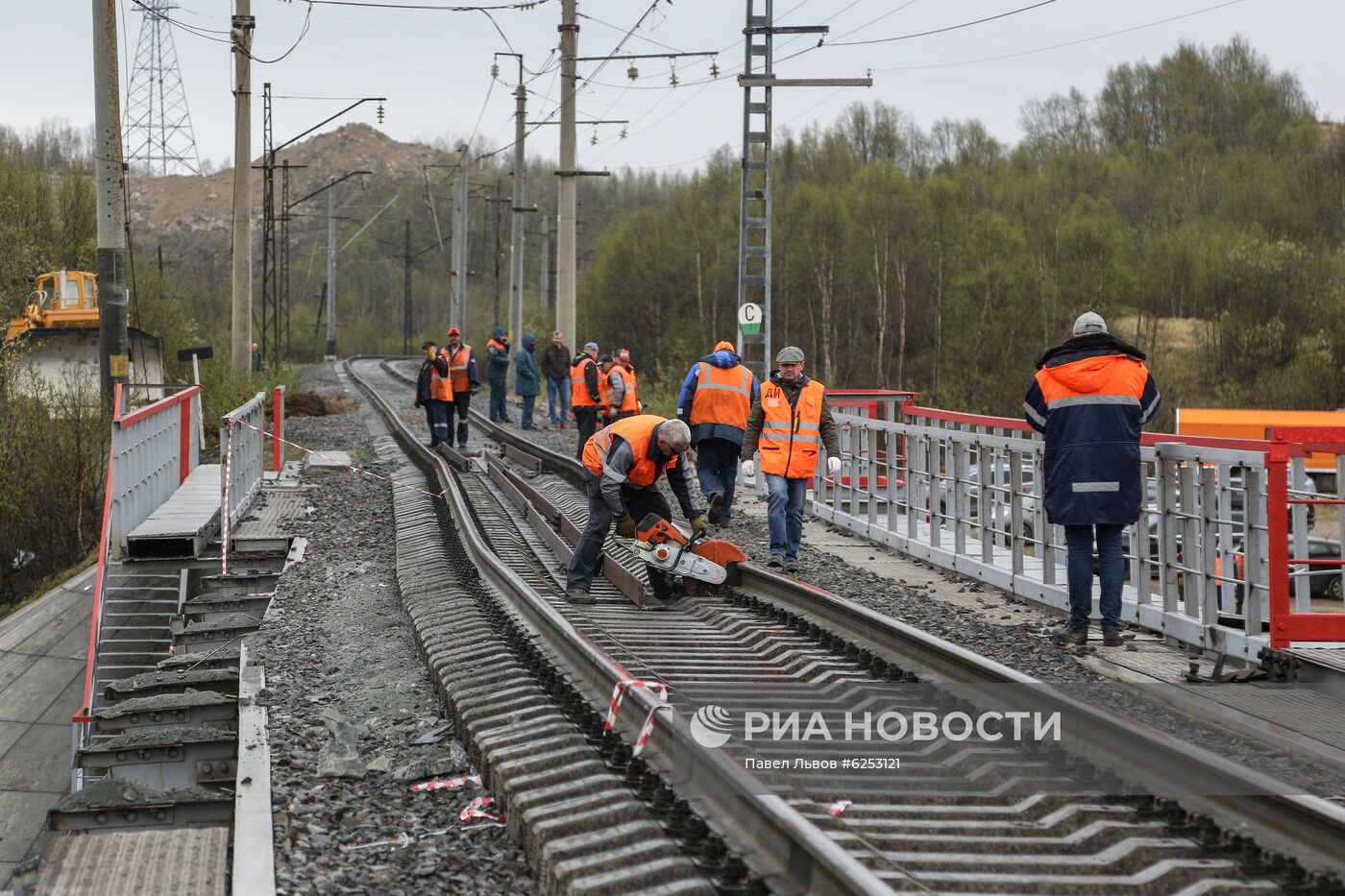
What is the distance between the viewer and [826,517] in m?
15.6

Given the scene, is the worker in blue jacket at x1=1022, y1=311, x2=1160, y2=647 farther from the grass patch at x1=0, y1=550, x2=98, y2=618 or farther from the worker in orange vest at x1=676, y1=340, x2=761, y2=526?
the grass patch at x1=0, y1=550, x2=98, y2=618

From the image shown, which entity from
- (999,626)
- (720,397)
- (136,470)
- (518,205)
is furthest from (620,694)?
(518,205)

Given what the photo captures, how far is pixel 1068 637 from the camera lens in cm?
869

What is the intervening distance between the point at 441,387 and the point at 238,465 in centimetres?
601

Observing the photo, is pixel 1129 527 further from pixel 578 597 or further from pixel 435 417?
pixel 435 417

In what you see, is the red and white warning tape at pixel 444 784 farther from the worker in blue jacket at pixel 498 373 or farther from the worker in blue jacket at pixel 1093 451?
the worker in blue jacket at pixel 498 373

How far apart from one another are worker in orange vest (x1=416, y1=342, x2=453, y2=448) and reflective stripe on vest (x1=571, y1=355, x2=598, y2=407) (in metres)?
2.51

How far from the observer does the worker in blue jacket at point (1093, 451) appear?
8.41 meters

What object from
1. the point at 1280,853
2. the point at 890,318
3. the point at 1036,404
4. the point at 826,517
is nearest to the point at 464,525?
the point at 826,517

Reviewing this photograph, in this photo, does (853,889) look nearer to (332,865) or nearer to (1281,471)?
(332,865)

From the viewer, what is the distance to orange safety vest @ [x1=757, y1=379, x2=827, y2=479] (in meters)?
11.4

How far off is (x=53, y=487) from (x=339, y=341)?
2846 inches

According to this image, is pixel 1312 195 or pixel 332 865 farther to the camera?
pixel 1312 195

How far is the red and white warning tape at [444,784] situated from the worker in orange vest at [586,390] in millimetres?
13356
